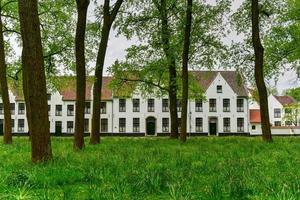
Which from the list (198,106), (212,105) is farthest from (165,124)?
(212,105)

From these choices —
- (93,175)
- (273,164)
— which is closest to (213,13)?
(273,164)

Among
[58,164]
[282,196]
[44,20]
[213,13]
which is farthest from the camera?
[44,20]

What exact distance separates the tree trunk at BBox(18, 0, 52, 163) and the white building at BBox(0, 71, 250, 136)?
69.0 metres

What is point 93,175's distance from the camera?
782cm

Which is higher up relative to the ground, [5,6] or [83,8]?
[5,6]

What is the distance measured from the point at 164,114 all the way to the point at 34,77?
71.4 m

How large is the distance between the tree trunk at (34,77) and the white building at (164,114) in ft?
226

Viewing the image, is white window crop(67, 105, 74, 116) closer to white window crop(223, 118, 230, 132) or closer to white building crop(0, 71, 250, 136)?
white building crop(0, 71, 250, 136)

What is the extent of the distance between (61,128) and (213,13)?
58972 millimetres

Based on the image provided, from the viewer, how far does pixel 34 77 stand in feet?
36.1

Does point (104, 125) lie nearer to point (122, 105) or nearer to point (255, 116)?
point (122, 105)

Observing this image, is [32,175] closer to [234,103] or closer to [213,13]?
[213,13]

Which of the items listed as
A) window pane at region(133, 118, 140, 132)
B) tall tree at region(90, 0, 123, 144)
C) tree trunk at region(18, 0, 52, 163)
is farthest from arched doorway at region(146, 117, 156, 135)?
tree trunk at region(18, 0, 52, 163)

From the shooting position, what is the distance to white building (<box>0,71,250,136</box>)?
80875 mm
